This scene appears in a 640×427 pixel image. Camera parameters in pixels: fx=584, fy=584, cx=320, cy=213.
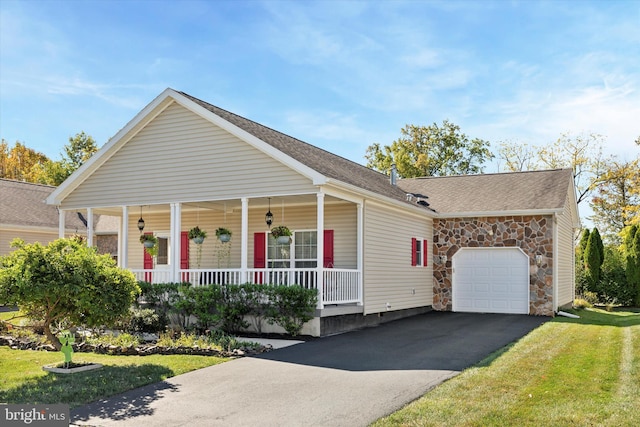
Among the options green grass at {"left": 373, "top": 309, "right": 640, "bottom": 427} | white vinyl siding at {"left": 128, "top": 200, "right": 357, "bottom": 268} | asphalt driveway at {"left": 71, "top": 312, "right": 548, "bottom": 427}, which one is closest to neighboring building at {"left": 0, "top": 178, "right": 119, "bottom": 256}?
white vinyl siding at {"left": 128, "top": 200, "right": 357, "bottom": 268}

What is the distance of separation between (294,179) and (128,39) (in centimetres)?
698

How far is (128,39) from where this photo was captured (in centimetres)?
1631

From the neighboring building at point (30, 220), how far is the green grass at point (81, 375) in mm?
13208

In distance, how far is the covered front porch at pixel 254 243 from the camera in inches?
570

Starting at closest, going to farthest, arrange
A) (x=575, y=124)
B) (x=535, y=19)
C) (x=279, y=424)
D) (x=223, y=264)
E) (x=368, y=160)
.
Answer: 1. (x=279, y=424)
2. (x=535, y=19)
3. (x=223, y=264)
4. (x=575, y=124)
5. (x=368, y=160)

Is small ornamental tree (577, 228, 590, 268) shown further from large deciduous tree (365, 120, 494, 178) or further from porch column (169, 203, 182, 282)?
porch column (169, 203, 182, 282)

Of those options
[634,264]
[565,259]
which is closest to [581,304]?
[565,259]

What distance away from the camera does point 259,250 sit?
1742 cm

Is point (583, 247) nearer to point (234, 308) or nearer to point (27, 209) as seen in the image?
Answer: point (234, 308)

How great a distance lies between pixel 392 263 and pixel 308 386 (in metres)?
8.72

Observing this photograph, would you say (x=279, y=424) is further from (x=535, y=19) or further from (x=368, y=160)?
(x=368, y=160)

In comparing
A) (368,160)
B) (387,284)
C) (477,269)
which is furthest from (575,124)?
(387,284)

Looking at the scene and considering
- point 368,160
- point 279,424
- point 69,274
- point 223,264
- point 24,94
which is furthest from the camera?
point 368,160

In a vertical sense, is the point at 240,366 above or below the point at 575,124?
below
